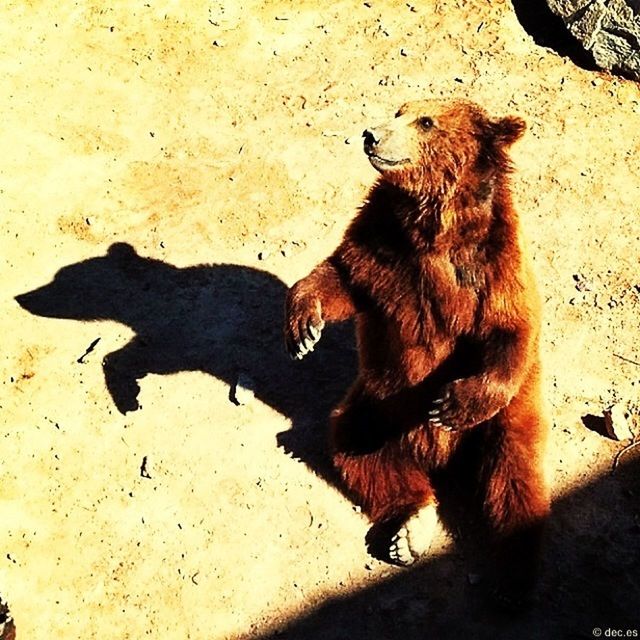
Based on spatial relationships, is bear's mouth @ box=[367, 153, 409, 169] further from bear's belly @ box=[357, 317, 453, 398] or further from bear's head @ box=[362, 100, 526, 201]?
bear's belly @ box=[357, 317, 453, 398]

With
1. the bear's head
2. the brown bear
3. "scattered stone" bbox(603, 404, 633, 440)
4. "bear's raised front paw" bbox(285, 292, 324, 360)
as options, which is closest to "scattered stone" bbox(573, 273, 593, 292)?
"scattered stone" bbox(603, 404, 633, 440)

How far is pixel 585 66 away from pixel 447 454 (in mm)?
3553

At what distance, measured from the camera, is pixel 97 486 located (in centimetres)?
513

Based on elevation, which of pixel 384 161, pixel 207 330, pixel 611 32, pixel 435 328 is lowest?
pixel 207 330

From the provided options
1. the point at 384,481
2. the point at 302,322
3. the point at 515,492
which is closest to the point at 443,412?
the point at 515,492

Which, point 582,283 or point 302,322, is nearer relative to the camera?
point 302,322

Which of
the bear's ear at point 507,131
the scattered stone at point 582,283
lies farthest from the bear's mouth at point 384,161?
the scattered stone at point 582,283

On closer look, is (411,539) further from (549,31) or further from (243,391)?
(549,31)

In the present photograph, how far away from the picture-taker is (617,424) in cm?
510

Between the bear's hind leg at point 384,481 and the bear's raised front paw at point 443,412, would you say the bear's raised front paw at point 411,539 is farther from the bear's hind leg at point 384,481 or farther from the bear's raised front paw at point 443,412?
the bear's raised front paw at point 443,412

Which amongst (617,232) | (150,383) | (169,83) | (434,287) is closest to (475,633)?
(434,287)

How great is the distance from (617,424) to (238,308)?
2.25 meters

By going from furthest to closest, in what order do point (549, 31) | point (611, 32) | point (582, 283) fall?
point (549, 31) < point (611, 32) < point (582, 283)

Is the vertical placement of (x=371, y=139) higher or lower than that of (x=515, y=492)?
higher
